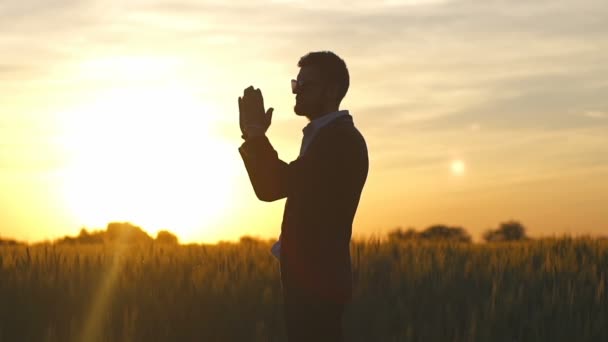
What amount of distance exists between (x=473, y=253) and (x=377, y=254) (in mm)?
2068

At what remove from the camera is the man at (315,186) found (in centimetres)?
500

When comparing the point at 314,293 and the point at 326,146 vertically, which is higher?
the point at 326,146

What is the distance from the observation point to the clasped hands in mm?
5039

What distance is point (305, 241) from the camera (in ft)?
16.6

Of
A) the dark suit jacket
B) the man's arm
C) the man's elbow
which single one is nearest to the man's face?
the dark suit jacket

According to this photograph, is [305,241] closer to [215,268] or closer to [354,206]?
[354,206]

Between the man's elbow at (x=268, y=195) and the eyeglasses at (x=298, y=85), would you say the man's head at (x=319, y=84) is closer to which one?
the eyeglasses at (x=298, y=85)

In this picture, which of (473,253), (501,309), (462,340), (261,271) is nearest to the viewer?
(462,340)

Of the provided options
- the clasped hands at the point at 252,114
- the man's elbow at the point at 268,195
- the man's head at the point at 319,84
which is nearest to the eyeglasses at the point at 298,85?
the man's head at the point at 319,84

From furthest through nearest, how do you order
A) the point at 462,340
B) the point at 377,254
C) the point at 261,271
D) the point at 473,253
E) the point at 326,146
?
the point at 473,253 → the point at 377,254 → the point at 261,271 → the point at 462,340 → the point at 326,146

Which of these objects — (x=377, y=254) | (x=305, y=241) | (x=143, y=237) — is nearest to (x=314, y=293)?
(x=305, y=241)

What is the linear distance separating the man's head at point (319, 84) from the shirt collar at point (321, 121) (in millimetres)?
53

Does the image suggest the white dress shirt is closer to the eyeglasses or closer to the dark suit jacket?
the dark suit jacket

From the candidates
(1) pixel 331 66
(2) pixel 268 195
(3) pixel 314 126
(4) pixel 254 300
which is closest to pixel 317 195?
(2) pixel 268 195
